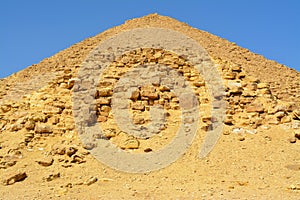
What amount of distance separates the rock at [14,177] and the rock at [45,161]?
1.78ft

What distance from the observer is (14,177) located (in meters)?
9.52

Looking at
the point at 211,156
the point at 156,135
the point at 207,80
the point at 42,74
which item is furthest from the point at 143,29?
the point at 211,156

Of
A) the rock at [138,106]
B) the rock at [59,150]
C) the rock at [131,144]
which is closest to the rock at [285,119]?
the rock at [138,106]

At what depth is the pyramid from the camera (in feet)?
28.9

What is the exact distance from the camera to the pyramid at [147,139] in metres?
8.81

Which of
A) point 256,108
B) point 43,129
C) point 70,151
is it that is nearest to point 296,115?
point 256,108

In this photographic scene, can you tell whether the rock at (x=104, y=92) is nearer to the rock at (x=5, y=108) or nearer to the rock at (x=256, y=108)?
the rock at (x=5, y=108)

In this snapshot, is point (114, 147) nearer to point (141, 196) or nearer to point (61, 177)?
point (61, 177)

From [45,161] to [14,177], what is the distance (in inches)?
33.9

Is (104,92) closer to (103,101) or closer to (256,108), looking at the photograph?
(103,101)

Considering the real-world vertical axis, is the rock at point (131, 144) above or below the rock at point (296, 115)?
below

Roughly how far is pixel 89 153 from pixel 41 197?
226 cm

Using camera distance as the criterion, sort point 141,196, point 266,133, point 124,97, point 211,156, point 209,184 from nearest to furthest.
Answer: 1. point 141,196
2. point 209,184
3. point 211,156
4. point 266,133
5. point 124,97

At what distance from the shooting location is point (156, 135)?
11.1 m
